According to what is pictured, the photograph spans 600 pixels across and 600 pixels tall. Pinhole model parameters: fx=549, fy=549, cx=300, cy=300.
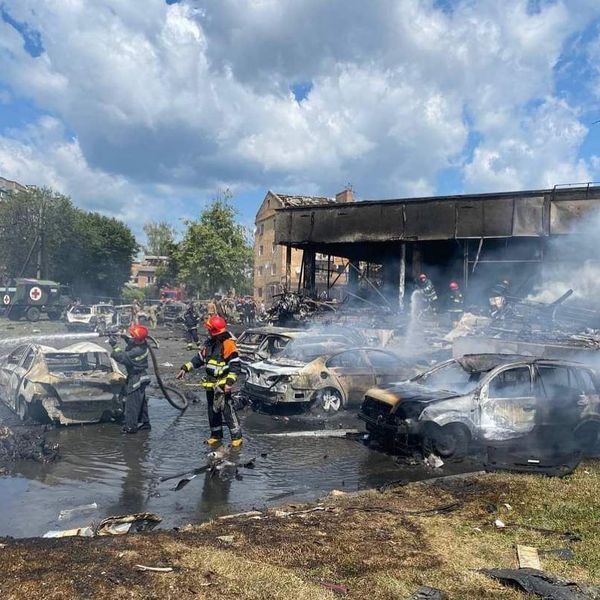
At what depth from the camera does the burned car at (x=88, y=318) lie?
2773 cm

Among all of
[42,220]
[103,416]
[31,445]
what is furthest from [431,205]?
[42,220]

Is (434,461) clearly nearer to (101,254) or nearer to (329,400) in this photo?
(329,400)

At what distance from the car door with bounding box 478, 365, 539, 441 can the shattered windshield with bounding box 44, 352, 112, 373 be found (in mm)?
6160

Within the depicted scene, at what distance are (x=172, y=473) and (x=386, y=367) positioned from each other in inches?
220

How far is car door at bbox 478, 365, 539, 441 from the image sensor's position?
7953 millimetres

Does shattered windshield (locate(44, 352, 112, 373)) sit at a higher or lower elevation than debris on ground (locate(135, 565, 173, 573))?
higher

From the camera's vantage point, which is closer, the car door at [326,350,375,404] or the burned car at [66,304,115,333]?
the car door at [326,350,375,404]

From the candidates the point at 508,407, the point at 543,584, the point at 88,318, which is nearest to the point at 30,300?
the point at 88,318

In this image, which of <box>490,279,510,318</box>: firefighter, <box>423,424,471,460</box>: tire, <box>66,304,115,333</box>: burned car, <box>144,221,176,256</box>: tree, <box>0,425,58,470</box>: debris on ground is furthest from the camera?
<box>144,221,176,256</box>: tree

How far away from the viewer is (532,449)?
8234 mm

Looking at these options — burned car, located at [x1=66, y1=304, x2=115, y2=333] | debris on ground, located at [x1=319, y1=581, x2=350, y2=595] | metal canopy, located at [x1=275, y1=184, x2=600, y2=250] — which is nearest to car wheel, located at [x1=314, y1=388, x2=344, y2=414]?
debris on ground, located at [x1=319, y1=581, x2=350, y2=595]

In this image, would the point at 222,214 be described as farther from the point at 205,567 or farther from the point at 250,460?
the point at 205,567

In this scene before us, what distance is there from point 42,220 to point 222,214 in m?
15.1

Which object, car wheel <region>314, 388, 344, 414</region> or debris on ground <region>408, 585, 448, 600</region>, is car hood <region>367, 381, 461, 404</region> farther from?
debris on ground <region>408, 585, 448, 600</region>
